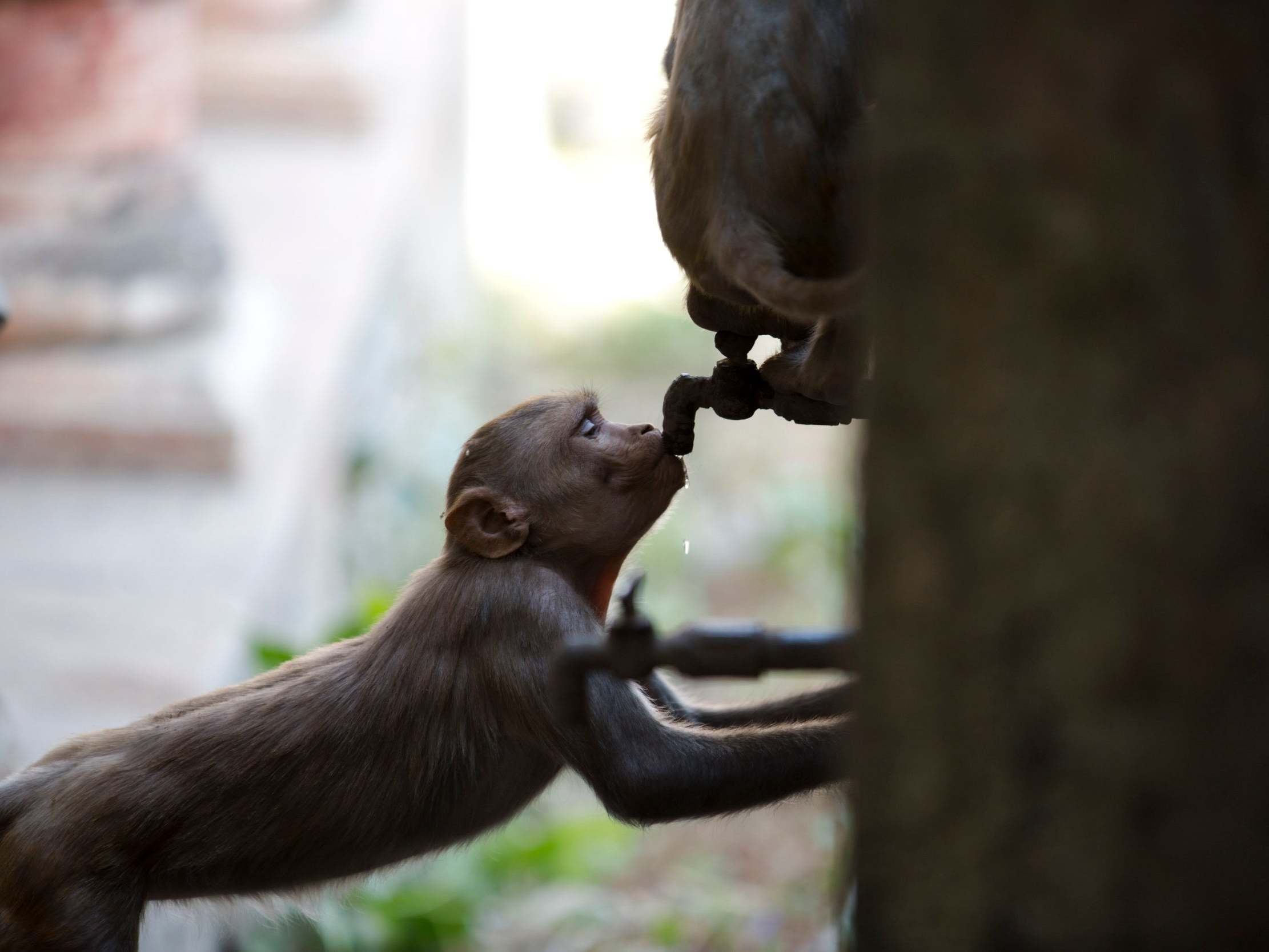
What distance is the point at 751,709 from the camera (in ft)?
8.57

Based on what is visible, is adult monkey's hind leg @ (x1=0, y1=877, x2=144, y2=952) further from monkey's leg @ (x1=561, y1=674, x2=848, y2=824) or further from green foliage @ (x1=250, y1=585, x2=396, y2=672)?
green foliage @ (x1=250, y1=585, x2=396, y2=672)

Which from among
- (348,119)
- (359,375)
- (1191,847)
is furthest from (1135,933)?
(348,119)

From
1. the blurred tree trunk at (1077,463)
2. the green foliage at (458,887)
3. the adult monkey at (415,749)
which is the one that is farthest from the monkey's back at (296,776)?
the green foliage at (458,887)

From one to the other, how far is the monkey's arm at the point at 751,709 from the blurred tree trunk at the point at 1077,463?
1026 millimetres

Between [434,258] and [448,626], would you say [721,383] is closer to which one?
[448,626]

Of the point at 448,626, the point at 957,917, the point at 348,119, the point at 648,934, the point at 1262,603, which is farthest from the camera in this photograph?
the point at 348,119

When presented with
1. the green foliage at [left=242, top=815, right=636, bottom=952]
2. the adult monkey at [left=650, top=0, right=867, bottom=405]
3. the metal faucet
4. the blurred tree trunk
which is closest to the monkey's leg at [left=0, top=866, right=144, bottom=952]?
the metal faucet

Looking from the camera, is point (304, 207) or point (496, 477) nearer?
point (496, 477)

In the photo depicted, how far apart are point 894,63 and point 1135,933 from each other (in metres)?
0.81

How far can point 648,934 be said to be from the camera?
5652 millimetres

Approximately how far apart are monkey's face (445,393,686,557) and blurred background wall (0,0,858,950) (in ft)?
0.99

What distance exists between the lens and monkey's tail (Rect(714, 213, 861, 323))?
1.67 m

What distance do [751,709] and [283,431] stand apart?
4.64 meters

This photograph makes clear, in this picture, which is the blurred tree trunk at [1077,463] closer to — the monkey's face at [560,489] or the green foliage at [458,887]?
the monkey's face at [560,489]
